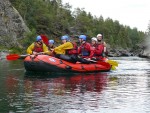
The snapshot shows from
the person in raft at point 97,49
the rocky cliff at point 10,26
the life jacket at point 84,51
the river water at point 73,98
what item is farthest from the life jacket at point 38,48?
the rocky cliff at point 10,26

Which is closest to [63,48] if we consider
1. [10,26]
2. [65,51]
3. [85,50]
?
[65,51]

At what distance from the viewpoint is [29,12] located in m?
98.8

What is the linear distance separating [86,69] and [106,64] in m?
2.29

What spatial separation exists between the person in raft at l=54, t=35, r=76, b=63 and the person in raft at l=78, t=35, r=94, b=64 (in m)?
1.25

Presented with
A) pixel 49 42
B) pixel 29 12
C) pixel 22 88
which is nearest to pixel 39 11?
pixel 29 12

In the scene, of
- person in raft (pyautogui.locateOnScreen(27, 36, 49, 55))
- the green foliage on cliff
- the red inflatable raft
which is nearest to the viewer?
the red inflatable raft

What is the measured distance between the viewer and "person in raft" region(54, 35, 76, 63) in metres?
23.7

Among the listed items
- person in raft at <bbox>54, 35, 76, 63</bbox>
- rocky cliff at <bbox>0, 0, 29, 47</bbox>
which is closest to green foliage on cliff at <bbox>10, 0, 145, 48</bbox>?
rocky cliff at <bbox>0, 0, 29, 47</bbox>

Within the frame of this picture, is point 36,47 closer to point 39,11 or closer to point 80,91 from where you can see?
point 80,91

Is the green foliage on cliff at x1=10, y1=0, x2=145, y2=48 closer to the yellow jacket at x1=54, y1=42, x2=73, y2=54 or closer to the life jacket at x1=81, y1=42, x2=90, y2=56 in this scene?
the life jacket at x1=81, y1=42, x2=90, y2=56

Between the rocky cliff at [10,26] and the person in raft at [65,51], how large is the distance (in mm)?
44499

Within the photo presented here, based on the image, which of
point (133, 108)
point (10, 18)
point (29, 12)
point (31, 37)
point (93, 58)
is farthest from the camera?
point (29, 12)

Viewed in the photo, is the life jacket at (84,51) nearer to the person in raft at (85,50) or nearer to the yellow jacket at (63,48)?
the person in raft at (85,50)

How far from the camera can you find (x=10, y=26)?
74.6m
